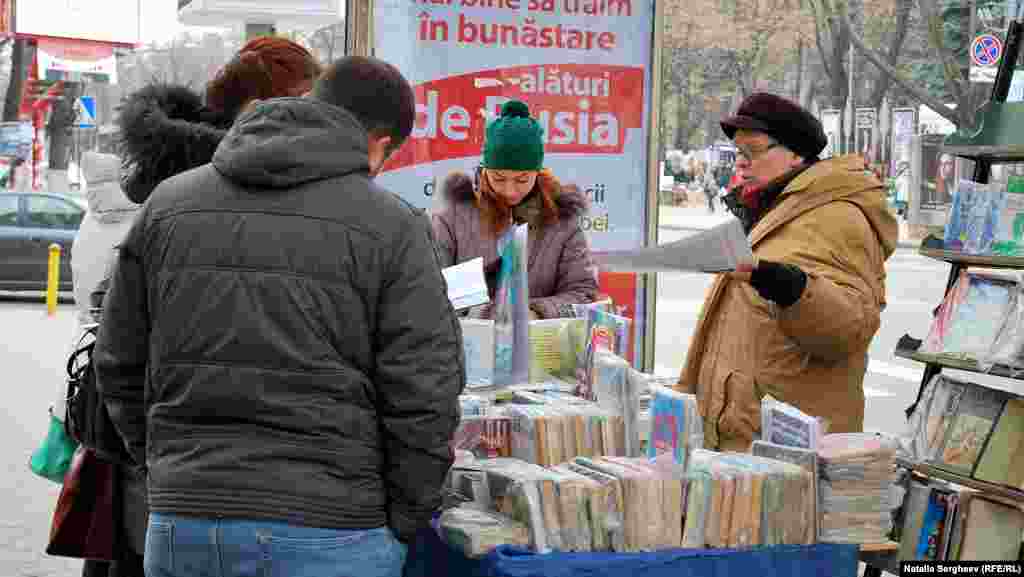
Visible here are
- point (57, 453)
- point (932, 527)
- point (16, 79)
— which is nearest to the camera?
point (57, 453)

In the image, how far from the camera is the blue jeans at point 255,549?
2.71 m

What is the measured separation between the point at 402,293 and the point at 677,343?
1325 centimetres

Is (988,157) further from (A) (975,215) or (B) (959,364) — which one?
(B) (959,364)

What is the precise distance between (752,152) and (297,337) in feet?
6.74

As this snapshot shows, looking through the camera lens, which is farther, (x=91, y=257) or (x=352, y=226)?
(x=91, y=257)

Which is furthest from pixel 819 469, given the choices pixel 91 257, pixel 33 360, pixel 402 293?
pixel 33 360

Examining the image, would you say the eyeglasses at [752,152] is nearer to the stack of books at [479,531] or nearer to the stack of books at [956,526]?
the stack of books at [956,526]

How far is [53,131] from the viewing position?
3597 centimetres

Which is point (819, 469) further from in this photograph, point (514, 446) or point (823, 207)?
point (823, 207)

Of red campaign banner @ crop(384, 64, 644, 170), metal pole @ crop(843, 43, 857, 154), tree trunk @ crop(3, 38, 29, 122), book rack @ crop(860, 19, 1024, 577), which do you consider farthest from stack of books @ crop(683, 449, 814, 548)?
metal pole @ crop(843, 43, 857, 154)

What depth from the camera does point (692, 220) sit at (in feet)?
152

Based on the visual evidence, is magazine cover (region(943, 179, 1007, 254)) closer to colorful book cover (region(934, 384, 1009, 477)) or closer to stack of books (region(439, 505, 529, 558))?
colorful book cover (region(934, 384, 1009, 477))

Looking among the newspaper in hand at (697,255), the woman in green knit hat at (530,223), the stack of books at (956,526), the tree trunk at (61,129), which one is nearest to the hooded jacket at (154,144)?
the newspaper in hand at (697,255)

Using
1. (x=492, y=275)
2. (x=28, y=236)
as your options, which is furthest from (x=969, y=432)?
(x=28, y=236)
